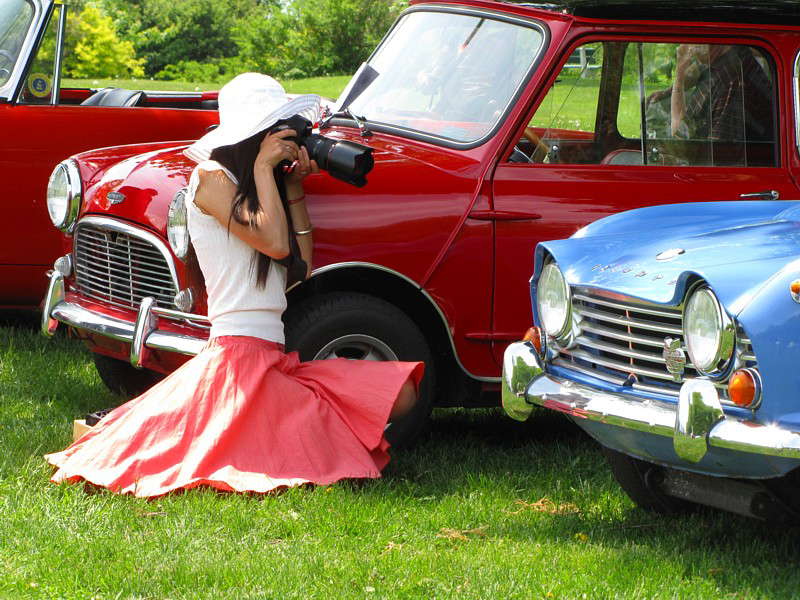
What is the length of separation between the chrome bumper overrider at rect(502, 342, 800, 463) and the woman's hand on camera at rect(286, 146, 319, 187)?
3.56 feet

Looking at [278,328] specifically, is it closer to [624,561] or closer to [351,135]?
[351,135]

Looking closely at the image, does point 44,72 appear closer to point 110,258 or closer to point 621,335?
point 110,258

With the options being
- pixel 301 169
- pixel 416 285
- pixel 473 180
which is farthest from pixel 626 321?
pixel 301 169

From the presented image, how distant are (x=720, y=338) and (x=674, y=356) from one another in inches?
8.7

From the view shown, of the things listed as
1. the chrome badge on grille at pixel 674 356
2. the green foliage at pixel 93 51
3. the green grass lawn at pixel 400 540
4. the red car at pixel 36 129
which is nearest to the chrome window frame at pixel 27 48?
the red car at pixel 36 129

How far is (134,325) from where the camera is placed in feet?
15.8

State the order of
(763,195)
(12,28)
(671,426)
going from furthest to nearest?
(12,28) → (763,195) → (671,426)

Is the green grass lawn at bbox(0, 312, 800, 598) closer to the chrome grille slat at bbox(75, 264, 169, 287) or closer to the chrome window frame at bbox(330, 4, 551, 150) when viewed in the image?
the chrome grille slat at bbox(75, 264, 169, 287)

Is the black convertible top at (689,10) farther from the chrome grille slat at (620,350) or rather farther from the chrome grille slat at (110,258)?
the chrome grille slat at (110,258)

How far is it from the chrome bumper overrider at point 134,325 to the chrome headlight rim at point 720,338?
200 centimetres

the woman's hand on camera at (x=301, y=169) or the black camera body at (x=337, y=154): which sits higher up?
the black camera body at (x=337, y=154)

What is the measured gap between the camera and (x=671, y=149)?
4934mm

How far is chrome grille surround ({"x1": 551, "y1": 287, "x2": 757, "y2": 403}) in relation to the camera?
3256mm

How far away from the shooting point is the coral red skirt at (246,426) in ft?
13.5
